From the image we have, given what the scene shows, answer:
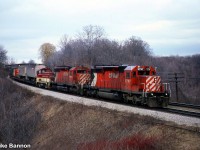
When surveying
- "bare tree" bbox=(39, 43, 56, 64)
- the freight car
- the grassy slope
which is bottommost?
the grassy slope

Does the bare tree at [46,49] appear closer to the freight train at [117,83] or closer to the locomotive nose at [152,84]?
the freight train at [117,83]

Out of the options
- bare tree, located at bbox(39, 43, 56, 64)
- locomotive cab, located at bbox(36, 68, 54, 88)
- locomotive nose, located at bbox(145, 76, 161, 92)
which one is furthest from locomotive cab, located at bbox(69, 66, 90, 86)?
bare tree, located at bbox(39, 43, 56, 64)

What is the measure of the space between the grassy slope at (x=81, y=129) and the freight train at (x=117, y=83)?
3670 millimetres

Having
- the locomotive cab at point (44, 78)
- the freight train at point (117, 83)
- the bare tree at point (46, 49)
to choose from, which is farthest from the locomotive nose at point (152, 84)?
the bare tree at point (46, 49)

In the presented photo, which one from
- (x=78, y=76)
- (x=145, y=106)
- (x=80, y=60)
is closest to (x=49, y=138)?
(x=145, y=106)

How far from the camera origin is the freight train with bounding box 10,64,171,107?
23391 mm

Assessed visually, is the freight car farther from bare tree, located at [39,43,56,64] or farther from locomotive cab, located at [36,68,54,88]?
bare tree, located at [39,43,56,64]

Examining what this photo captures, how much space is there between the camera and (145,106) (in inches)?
942

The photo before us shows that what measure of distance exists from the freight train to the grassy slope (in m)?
3.67

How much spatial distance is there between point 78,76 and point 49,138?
15.3 metres

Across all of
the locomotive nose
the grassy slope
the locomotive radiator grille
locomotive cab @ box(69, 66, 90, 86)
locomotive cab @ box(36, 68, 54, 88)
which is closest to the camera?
Result: the grassy slope

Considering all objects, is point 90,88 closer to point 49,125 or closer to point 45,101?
point 45,101

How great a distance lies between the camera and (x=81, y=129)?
2045 centimetres

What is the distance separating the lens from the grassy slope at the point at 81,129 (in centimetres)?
1396
